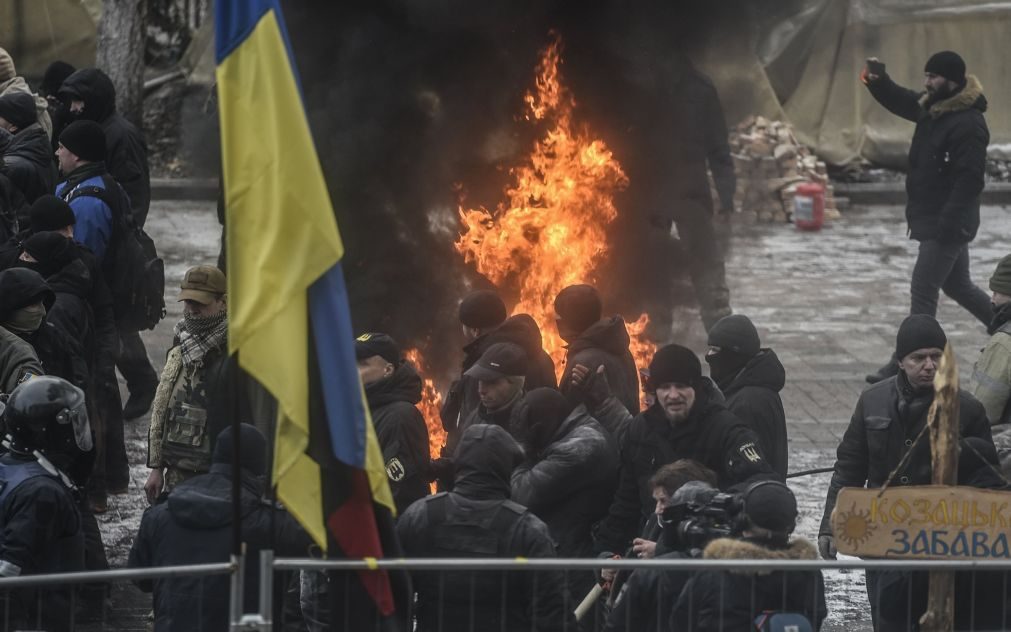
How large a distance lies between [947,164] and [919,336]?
5.02m

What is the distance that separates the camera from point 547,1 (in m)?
10.8

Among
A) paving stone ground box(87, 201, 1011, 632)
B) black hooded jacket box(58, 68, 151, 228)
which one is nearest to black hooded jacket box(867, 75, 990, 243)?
paving stone ground box(87, 201, 1011, 632)

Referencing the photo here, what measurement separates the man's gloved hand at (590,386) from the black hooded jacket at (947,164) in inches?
187

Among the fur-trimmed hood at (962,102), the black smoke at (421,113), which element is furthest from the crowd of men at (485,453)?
the fur-trimmed hood at (962,102)

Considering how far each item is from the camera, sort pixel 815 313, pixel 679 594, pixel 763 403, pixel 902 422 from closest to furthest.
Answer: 1. pixel 679 594
2. pixel 902 422
3. pixel 763 403
4. pixel 815 313

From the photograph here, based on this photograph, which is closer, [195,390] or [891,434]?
[891,434]

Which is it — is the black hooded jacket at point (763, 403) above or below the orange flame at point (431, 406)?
above

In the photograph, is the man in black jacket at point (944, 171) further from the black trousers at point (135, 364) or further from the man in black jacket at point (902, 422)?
the black trousers at point (135, 364)

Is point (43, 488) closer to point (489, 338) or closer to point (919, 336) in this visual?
point (489, 338)

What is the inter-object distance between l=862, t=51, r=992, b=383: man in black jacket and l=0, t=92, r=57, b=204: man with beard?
5.45 metres

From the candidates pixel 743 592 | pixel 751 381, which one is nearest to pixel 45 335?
pixel 751 381

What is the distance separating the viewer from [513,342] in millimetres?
8188

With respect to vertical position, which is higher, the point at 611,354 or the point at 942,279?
the point at 611,354

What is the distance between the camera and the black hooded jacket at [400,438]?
24.0ft
